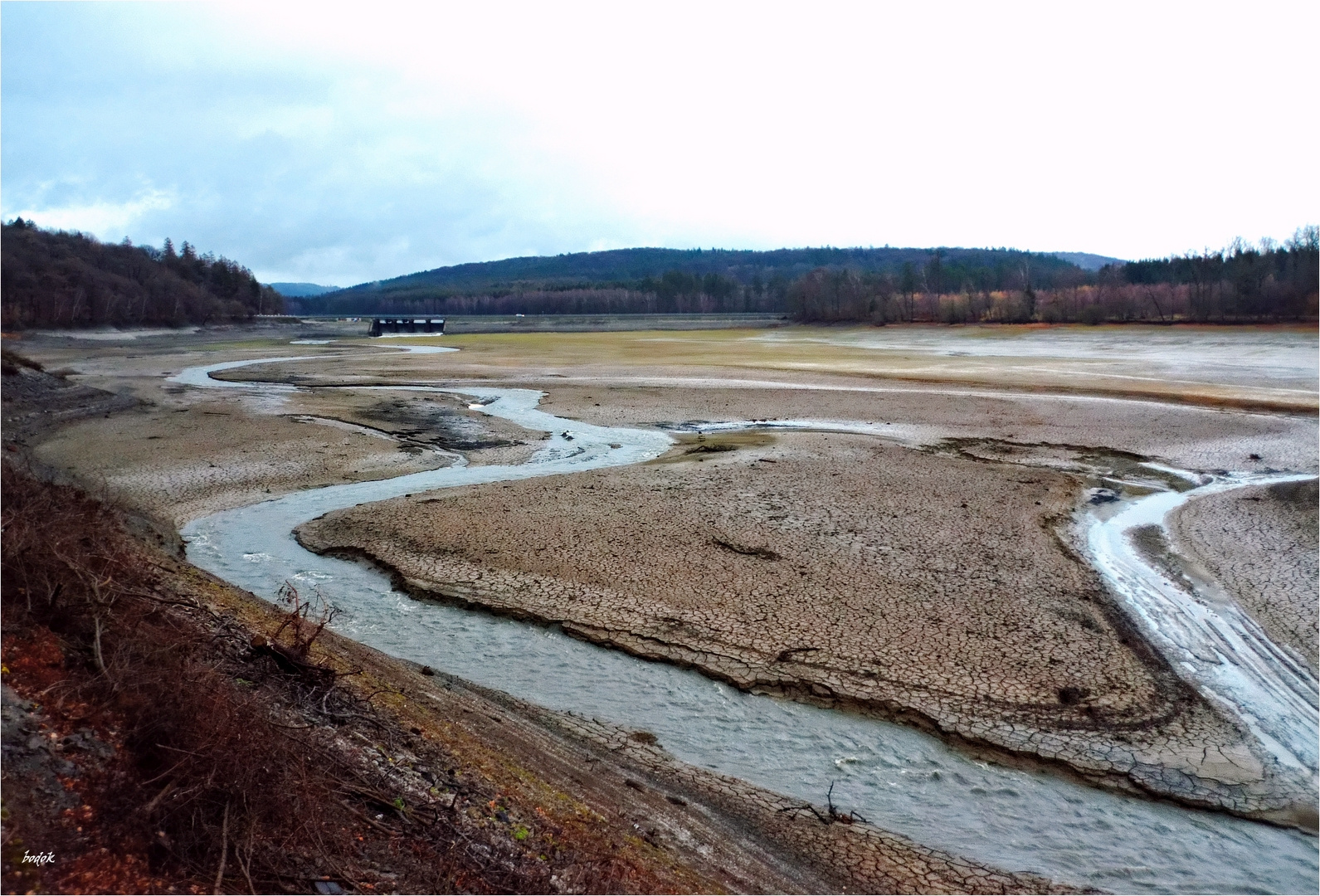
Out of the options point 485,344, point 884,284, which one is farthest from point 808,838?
point 884,284

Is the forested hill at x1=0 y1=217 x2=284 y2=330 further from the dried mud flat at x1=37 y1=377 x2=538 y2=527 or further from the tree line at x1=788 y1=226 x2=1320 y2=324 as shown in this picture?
the tree line at x1=788 y1=226 x2=1320 y2=324

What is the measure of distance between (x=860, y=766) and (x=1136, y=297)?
7294cm

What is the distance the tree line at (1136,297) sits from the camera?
190 feet

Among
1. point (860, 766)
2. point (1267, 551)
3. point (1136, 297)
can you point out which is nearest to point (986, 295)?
point (1136, 297)

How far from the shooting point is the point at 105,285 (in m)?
93.1

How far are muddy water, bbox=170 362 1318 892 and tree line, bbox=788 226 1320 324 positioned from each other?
42.8 metres

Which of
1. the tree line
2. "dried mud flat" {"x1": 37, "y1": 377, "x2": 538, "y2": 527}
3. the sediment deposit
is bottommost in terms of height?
the sediment deposit

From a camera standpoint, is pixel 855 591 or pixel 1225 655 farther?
Result: pixel 855 591

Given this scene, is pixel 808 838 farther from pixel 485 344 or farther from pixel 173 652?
pixel 485 344

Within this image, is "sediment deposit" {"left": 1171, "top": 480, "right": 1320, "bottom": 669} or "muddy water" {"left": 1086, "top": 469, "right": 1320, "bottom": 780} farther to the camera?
"sediment deposit" {"left": 1171, "top": 480, "right": 1320, "bottom": 669}

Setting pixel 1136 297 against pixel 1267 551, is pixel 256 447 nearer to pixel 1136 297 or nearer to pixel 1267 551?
pixel 1267 551

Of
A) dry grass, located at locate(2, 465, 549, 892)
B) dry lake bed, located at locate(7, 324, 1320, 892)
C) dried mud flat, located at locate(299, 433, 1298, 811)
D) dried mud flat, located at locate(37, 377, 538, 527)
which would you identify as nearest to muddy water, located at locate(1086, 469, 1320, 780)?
dry lake bed, located at locate(7, 324, 1320, 892)

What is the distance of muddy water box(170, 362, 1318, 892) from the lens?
5.96 meters

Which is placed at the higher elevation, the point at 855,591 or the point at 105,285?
the point at 105,285
